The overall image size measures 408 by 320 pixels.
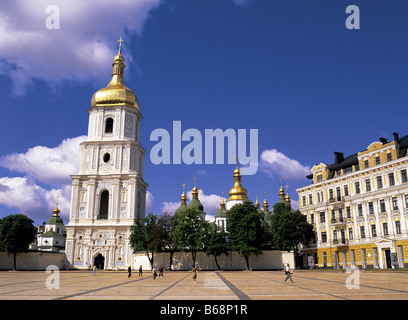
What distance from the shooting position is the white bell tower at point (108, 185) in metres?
60.5

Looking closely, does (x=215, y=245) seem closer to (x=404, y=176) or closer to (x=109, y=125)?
(x=404, y=176)

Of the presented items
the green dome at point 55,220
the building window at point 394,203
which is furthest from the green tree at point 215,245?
the green dome at point 55,220

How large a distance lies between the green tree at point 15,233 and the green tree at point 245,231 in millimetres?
30702

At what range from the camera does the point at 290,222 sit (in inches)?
2176

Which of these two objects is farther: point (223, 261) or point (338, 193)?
point (223, 261)

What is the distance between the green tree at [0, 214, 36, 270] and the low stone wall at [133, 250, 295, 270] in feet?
54.8

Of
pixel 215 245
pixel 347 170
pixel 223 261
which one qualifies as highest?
pixel 347 170

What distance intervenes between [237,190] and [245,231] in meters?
29.9

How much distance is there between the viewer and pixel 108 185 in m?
63.8

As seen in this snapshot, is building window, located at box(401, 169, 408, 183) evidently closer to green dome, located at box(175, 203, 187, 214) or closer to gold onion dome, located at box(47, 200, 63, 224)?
green dome, located at box(175, 203, 187, 214)

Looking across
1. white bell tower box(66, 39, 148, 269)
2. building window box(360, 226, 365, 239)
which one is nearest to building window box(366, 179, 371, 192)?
building window box(360, 226, 365, 239)

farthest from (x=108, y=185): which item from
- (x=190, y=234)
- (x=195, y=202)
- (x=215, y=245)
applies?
(x=195, y=202)

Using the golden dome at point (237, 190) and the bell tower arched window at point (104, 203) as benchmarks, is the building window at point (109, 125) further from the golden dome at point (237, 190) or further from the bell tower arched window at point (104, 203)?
the golden dome at point (237, 190)

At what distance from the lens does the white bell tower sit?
Result: 60531mm
